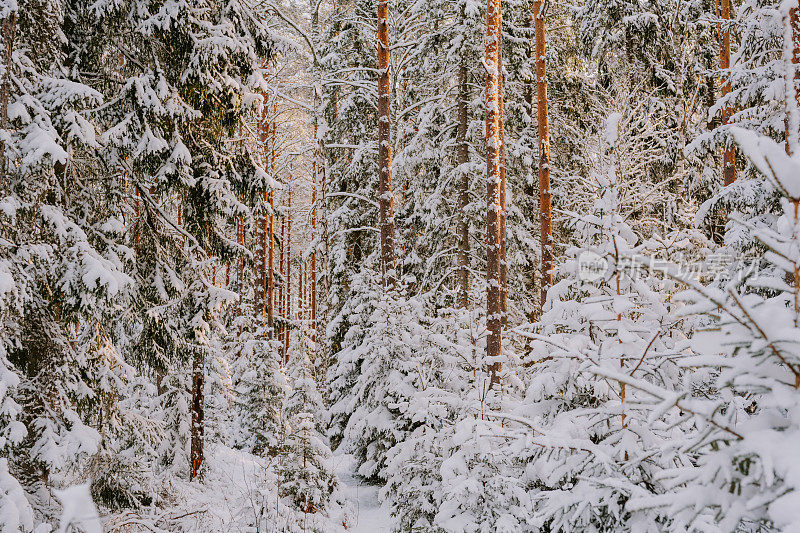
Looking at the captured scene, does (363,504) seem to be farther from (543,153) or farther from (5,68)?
(5,68)

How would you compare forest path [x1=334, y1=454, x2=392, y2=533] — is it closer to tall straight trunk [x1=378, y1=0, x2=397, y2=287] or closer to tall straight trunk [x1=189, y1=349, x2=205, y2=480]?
tall straight trunk [x1=189, y1=349, x2=205, y2=480]

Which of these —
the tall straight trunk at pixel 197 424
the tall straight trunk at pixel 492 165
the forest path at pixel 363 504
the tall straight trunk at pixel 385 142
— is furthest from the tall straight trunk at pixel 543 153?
the tall straight trunk at pixel 197 424

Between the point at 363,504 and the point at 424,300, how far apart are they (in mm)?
4358

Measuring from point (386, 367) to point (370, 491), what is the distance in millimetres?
2774

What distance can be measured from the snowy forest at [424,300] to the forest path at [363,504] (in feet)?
0.22

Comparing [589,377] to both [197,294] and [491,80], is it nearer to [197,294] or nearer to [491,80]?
[197,294]

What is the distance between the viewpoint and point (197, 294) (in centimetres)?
714

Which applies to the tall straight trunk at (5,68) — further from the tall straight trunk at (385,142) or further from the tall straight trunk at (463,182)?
the tall straight trunk at (463,182)

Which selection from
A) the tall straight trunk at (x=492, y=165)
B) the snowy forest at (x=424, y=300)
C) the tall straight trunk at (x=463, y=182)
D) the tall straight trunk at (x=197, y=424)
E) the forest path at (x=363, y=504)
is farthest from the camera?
the tall straight trunk at (x=463, y=182)

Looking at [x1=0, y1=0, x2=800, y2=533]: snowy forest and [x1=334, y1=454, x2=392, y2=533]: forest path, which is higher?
[x1=0, y1=0, x2=800, y2=533]: snowy forest

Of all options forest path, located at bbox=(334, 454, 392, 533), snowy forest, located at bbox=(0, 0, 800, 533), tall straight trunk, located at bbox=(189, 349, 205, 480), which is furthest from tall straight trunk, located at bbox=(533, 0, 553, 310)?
tall straight trunk, located at bbox=(189, 349, 205, 480)

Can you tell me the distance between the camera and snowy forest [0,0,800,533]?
1.74m

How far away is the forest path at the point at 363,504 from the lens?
9125mm

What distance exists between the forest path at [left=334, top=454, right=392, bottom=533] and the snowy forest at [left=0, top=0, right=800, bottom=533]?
7cm
